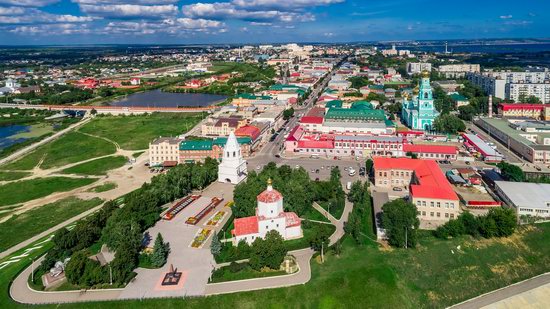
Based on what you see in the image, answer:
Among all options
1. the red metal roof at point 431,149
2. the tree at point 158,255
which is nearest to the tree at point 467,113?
the red metal roof at point 431,149

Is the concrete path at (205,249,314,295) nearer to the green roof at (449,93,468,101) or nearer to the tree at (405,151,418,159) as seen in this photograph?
the tree at (405,151,418,159)

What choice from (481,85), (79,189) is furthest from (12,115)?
(481,85)

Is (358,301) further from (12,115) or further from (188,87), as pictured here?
(188,87)

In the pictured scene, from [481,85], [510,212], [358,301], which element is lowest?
[358,301]

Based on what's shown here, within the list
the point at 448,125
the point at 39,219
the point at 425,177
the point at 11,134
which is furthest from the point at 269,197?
the point at 11,134

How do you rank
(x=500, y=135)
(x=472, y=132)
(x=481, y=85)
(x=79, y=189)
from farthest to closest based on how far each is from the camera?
1. (x=481, y=85)
2. (x=472, y=132)
3. (x=500, y=135)
4. (x=79, y=189)

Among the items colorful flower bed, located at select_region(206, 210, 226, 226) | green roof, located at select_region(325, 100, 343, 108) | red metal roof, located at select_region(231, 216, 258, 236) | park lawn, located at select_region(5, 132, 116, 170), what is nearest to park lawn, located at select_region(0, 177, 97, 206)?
park lawn, located at select_region(5, 132, 116, 170)

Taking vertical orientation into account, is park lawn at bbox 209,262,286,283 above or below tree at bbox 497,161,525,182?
below

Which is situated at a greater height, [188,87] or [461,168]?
[188,87]
